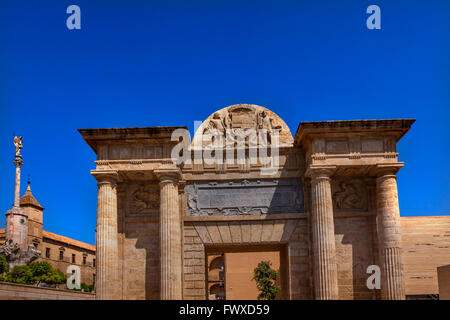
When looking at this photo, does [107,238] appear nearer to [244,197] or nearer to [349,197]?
[244,197]

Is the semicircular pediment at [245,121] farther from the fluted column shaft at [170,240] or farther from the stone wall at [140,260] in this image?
the stone wall at [140,260]

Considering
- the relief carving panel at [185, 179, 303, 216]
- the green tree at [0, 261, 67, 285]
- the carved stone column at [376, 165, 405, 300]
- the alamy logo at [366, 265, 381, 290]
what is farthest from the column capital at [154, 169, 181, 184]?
the green tree at [0, 261, 67, 285]

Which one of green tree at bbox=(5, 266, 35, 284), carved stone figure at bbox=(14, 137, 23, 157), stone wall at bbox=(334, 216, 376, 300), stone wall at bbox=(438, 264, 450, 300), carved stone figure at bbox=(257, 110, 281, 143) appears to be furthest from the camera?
carved stone figure at bbox=(14, 137, 23, 157)

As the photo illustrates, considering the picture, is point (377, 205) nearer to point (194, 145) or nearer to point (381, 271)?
point (381, 271)

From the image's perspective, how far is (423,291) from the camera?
21484 mm

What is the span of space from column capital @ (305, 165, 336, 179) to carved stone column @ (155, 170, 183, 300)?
471cm

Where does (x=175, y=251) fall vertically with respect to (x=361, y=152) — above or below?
below

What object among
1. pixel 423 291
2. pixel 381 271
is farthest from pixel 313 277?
pixel 423 291

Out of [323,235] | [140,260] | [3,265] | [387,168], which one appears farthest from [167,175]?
[3,265]

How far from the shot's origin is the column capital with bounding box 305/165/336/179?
1765cm

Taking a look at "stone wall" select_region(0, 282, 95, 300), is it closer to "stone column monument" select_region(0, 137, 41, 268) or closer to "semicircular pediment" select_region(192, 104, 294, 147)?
"semicircular pediment" select_region(192, 104, 294, 147)

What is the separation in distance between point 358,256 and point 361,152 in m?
3.72

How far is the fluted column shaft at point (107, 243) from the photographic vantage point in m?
17.4

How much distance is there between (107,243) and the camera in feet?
58.2
